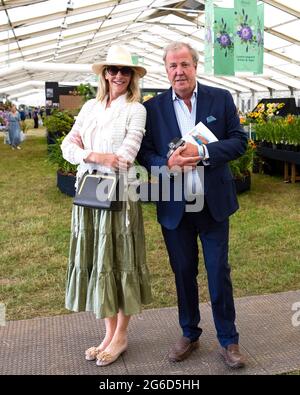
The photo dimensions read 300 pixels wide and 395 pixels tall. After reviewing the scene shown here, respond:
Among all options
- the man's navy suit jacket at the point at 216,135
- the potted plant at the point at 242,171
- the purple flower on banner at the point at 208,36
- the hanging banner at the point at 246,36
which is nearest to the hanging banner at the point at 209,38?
the purple flower on banner at the point at 208,36

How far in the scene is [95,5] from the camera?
12266 millimetres

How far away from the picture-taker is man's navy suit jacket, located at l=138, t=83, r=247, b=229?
2125 millimetres

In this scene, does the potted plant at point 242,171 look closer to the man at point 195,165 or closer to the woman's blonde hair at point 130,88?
the man at point 195,165

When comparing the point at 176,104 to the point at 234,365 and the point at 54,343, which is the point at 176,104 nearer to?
the point at 234,365

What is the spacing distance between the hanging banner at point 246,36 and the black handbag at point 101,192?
749 cm

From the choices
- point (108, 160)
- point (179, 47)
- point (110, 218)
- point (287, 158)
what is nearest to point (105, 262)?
point (110, 218)

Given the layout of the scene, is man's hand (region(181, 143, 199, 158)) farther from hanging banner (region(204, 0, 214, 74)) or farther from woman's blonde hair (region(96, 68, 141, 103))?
hanging banner (region(204, 0, 214, 74))

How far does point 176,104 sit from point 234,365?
47.9 inches

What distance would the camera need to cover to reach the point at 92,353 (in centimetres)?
235

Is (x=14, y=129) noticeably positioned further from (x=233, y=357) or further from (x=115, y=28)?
(x=233, y=357)

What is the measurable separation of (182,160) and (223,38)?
7688 mm

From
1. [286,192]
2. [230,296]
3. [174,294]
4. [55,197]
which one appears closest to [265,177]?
[286,192]

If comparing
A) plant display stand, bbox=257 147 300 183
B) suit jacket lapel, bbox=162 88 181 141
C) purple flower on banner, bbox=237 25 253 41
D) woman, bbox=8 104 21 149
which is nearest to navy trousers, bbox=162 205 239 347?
suit jacket lapel, bbox=162 88 181 141
